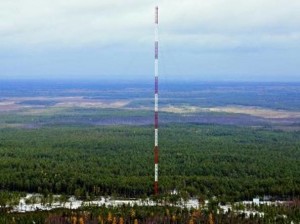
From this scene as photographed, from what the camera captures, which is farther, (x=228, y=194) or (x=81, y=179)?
(x=81, y=179)

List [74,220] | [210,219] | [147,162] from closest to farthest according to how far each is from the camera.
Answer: [74,220] < [210,219] < [147,162]

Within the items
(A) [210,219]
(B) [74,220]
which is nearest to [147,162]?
(A) [210,219]

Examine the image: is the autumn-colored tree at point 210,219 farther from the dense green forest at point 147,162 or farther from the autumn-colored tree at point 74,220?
the dense green forest at point 147,162

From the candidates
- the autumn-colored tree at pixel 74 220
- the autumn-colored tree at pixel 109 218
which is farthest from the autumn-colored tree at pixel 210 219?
the autumn-colored tree at pixel 74 220

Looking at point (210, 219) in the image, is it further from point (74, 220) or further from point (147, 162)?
point (147, 162)

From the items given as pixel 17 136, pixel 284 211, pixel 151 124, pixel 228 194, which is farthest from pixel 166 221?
pixel 151 124

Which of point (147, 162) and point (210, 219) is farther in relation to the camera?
point (147, 162)

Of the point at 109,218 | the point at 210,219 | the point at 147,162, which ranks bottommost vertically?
the point at 147,162

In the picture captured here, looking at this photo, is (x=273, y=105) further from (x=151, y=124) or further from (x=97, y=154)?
(x=97, y=154)

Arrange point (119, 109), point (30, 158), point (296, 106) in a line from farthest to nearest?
point (296, 106)
point (119, 109)
point (30, 158)
